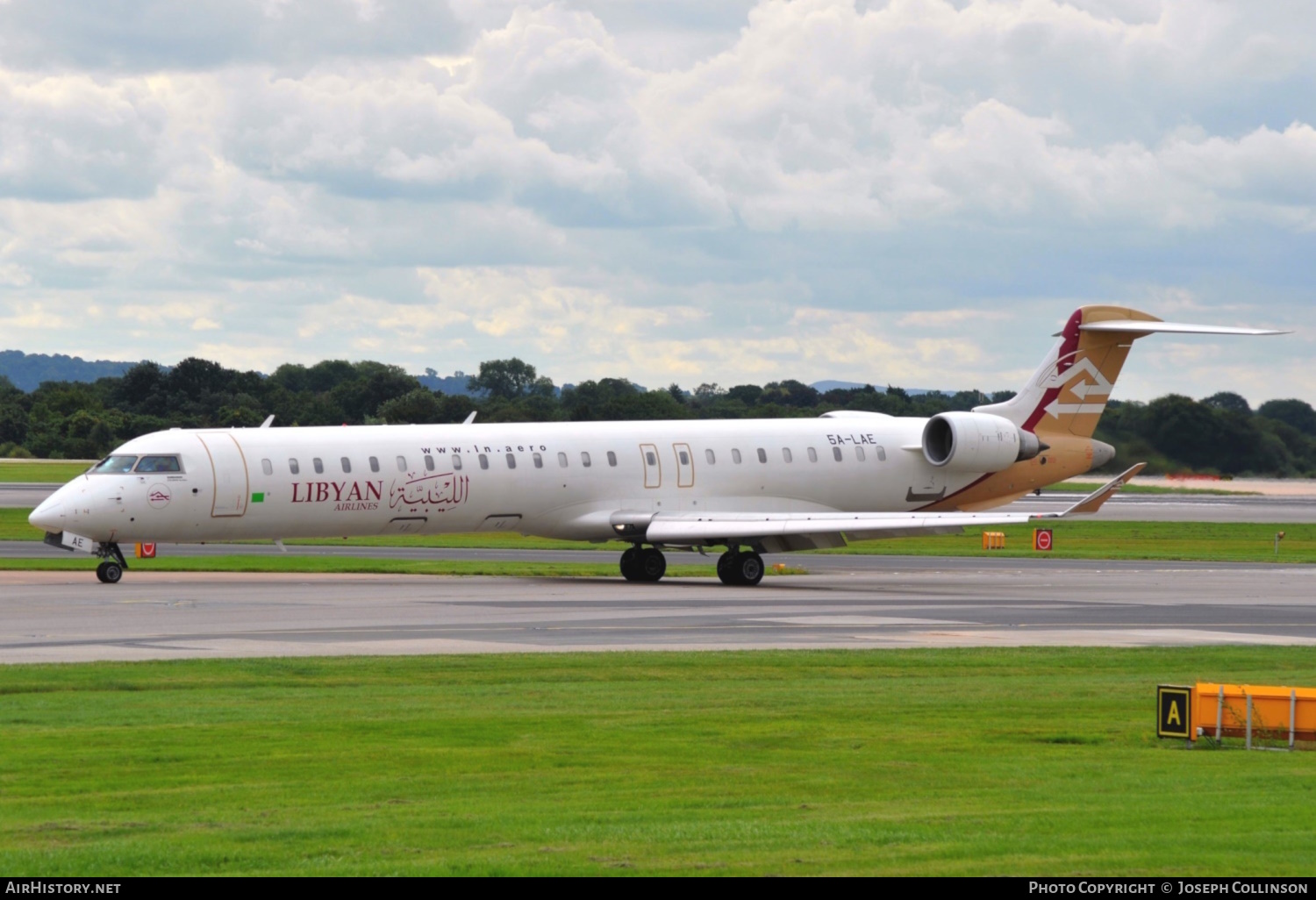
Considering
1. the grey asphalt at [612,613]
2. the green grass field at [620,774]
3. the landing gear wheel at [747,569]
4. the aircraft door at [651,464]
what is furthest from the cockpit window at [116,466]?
the green grass field at [620,774]

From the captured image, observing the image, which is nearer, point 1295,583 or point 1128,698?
point 1128,698

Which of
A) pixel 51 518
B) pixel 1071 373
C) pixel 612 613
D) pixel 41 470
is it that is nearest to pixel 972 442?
pixel 1071 373

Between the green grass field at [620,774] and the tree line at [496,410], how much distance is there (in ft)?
151

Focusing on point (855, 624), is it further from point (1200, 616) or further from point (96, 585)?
point (96, 585)

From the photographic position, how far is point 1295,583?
41.0 metres

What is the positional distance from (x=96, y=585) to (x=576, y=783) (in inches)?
971

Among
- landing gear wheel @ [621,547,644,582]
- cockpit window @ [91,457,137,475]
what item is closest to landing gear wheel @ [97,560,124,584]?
cockpit window @ [91,457,137,475]

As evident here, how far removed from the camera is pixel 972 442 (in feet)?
145

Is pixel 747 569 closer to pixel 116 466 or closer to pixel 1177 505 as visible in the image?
pixel 116 466

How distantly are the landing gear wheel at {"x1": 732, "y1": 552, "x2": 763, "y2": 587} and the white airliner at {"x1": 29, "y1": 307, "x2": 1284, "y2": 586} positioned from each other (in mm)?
43

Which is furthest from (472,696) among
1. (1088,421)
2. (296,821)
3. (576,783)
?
(1088,421)

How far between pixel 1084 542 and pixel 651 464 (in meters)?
26.6
